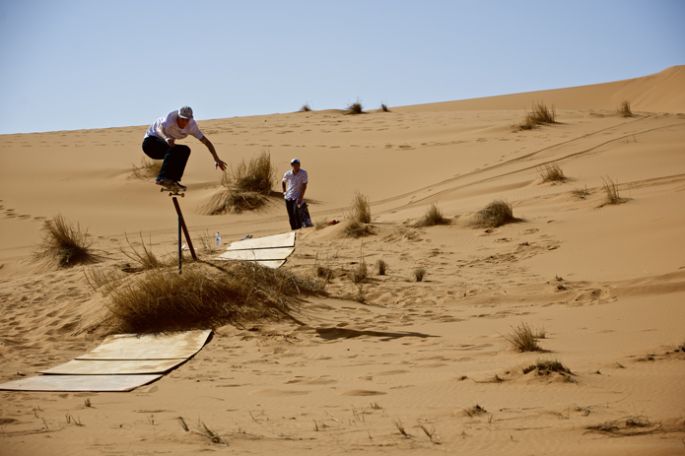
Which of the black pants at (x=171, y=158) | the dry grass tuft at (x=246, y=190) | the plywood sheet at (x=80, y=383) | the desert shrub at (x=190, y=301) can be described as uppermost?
the black pants at (x=171, y=158)

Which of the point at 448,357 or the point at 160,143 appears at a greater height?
the point at 160,143

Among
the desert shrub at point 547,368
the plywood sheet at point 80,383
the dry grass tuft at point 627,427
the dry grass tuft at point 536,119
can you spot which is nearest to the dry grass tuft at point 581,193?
the desert shrub at point 547,368

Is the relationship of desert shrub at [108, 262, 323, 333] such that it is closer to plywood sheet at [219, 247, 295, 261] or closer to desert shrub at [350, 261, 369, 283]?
desert shrub at [350, 261, 369, 283]

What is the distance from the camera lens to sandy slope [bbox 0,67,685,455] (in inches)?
158

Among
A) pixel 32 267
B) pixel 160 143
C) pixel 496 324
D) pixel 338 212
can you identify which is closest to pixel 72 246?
pixel 32 267

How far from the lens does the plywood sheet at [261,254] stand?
977 centimetres

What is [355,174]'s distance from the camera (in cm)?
1877

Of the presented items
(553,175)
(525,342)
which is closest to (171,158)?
(525,342)

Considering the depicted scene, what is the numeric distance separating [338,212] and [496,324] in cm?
914

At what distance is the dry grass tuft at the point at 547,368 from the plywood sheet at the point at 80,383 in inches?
93.0

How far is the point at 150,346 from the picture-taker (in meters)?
6.50

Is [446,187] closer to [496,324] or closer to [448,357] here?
[496,324]

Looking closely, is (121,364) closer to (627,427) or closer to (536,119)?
(627,427)

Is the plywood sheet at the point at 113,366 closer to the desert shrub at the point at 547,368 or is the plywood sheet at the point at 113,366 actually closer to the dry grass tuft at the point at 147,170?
the desert shrub at the point at 547,368
